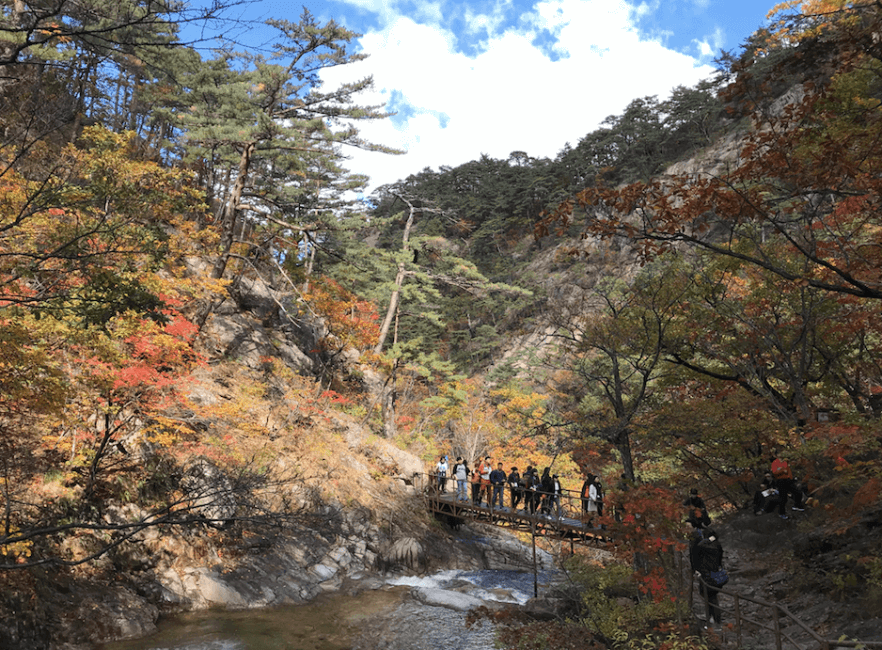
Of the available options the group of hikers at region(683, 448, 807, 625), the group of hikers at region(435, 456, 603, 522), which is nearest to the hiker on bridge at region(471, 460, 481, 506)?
the group of hikers at region(435, 456, 603, 522)

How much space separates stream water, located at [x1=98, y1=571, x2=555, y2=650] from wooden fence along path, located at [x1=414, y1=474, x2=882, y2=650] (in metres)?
2.41

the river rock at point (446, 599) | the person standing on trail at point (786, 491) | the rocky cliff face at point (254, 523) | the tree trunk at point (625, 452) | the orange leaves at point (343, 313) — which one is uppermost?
the orange leaves at point (343, 313)

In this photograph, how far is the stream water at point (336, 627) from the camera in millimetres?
9273

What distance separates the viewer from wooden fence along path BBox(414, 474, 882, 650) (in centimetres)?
560

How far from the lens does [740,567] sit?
10211 mm

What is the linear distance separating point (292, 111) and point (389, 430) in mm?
14486

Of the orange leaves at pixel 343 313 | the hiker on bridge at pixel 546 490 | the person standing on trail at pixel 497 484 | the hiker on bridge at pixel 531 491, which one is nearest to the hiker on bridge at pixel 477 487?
the person standing on trail at pixel 497 484

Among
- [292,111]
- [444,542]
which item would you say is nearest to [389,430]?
[444,542]

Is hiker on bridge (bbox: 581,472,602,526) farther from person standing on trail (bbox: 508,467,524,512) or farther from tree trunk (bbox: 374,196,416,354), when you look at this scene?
tree trunk (bbox: 374,196,416,354)

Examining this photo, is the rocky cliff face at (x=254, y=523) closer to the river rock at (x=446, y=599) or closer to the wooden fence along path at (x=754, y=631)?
the river rock at (x=446, y=599)

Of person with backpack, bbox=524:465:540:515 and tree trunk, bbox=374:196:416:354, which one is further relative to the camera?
tree trunk, bbox=374:196:416:354

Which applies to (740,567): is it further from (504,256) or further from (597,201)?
(504,256)

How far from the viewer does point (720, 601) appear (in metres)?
9.52

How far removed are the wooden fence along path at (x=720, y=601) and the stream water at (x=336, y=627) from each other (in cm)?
241
